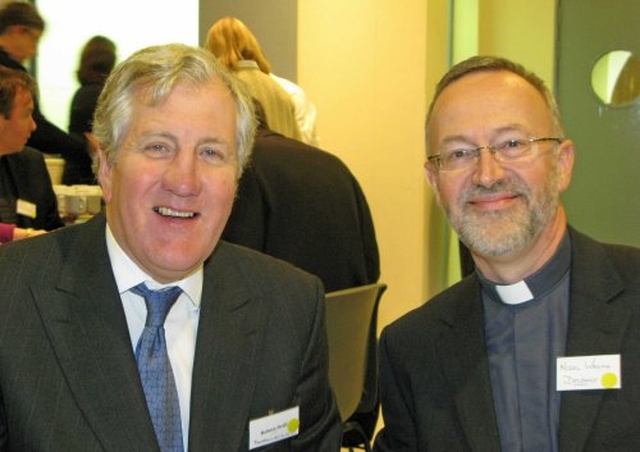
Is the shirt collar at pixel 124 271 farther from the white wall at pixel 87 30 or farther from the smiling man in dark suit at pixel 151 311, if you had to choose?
the white wall at pixel 87 30

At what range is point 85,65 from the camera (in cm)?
557

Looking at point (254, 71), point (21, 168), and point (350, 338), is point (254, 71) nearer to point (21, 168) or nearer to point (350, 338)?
point (350, 338)

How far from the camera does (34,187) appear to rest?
4.27 m

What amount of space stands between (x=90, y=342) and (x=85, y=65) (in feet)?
13.5

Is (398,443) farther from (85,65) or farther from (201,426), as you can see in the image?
(85,65)

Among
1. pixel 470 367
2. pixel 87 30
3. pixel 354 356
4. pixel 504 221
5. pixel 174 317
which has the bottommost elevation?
pixel 354 356

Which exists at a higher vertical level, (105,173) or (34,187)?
(105,173)

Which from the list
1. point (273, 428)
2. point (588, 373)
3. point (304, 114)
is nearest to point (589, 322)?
point (588, 373)

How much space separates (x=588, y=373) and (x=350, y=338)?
1.17 m

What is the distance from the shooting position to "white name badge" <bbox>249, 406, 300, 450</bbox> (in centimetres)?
188

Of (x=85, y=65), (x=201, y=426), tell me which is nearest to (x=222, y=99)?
(x=201, y=426)

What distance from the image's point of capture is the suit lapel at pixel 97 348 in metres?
1.71

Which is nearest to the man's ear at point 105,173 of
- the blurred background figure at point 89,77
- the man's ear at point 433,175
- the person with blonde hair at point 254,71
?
the man's ear at point 433,175

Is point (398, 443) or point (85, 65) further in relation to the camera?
point (85, 65)
